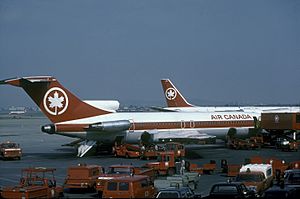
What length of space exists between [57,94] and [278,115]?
2690 cm

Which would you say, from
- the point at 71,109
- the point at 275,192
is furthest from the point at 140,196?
the point at 71,109

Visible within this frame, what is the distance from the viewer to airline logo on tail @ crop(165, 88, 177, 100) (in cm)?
9531

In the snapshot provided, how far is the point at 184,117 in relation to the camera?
5916 centimetres

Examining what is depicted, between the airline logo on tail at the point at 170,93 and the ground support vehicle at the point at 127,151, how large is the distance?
41.8 m

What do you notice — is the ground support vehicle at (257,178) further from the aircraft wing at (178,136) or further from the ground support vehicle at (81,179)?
the aircraft wing at (178,136)

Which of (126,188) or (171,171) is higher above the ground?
(171,171)

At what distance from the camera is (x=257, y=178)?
29.4 metres

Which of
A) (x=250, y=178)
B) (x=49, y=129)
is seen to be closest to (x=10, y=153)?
(x=49, y=129)

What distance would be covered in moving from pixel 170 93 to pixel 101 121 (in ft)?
146

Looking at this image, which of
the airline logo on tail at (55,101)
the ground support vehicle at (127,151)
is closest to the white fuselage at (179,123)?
the airline logo on tail at (55,101)

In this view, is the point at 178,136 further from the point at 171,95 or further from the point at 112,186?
the point at 171,95

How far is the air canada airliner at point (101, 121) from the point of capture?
1930 inches

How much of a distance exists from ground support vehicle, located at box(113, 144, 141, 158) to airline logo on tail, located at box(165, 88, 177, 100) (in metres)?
41.8

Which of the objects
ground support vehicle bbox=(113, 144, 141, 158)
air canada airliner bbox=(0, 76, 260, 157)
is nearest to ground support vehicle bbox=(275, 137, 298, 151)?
air canada airliner bbox=(0, 76, 260, 157)
